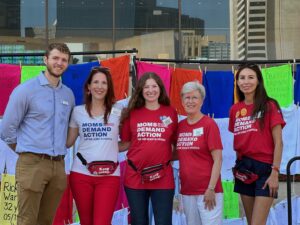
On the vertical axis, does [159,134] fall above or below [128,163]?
above

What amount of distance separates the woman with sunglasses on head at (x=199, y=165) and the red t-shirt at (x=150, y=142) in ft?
0.38

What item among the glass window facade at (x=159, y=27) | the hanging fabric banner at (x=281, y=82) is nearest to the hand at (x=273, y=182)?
the hanging fabric banner at (x=281, y=82)

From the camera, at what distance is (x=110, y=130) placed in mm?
4156

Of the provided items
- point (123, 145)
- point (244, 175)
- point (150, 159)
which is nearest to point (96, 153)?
point (123, 145)

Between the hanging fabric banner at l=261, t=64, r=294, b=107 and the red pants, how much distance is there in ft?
8.11

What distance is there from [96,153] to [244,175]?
131cm

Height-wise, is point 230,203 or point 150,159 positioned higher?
point 150,159

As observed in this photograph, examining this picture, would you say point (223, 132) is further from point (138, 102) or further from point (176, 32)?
point (176, 32)

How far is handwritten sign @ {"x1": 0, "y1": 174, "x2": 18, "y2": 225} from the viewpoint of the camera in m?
5.59

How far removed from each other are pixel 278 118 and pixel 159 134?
40.5 inches

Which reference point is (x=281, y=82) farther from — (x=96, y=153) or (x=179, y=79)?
(x=96, y=153)

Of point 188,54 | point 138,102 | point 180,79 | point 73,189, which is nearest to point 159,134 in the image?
point 138,102

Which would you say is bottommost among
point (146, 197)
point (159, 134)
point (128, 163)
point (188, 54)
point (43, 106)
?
point (146, 197)

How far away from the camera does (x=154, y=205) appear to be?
13.4 ft
